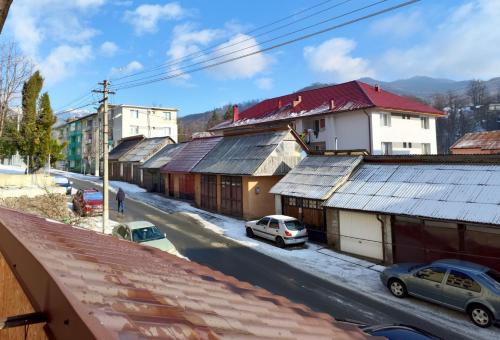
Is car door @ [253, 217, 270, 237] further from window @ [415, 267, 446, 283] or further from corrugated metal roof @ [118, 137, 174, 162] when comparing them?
corrugated metal roof @ [118, 137, 174, 162]

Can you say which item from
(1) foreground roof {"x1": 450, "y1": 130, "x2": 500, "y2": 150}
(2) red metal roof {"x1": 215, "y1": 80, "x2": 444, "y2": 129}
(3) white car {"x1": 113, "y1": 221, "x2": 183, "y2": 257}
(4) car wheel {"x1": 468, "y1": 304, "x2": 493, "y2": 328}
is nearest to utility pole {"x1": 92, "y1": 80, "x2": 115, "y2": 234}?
(3) white car {"x1": 113, "y1": 221, "x2": 183, "y2": 257}

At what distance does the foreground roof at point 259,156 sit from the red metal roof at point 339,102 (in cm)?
1235

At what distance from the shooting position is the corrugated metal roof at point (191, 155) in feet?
120

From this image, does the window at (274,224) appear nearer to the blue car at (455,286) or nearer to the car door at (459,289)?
the blue car at (455,286)

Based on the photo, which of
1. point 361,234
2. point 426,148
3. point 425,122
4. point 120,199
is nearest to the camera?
point 361,234

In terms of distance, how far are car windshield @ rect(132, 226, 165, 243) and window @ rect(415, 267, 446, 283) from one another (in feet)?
37.4

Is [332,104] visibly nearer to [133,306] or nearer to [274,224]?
[274,224]

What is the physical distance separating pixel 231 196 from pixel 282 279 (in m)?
14.1

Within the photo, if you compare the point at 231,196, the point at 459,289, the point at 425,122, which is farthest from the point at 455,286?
the point at 425,122

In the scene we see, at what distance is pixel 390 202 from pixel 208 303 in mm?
16620

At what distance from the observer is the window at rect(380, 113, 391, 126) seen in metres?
38.1

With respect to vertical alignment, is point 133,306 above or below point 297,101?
below

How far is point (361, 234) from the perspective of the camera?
64.4 ft

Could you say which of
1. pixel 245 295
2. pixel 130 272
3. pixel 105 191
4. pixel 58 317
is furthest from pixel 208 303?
pixel 105 191
